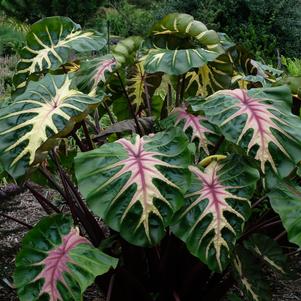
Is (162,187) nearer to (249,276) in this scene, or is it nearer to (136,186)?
(136,186)

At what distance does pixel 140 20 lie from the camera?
1000 centimetres

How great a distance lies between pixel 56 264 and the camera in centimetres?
167

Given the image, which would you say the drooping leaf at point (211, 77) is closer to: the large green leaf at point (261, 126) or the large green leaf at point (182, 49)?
the large green leaf at point (182, 49)

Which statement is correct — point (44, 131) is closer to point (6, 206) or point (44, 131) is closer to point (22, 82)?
point (22, 82)

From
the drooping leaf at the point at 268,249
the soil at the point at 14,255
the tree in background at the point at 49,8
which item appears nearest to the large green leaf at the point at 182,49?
the drooping leaf at the point at 268,249

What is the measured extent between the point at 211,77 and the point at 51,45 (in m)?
0.70

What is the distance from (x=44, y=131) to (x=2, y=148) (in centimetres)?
14

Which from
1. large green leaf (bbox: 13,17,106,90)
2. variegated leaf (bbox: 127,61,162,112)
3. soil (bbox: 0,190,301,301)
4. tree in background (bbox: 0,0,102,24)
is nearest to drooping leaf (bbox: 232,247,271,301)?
soil (bbox: 0,190,301,301)

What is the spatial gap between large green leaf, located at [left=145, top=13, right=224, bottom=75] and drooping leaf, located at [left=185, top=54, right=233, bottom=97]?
11 centimetres

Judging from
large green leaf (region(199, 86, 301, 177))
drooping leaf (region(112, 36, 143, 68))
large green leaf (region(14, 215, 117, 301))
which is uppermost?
large green leaf (region(199, 86, 301, 177))

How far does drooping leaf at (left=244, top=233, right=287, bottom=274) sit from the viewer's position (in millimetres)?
1913

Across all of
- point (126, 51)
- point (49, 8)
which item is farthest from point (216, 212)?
point (49, 8)

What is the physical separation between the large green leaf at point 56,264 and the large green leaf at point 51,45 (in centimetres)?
83

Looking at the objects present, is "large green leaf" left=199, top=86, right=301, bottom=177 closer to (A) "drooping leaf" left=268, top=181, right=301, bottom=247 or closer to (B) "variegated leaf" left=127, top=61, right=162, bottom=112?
(A) "drooping leaf" left=268, top=181, right=301, bottom=247
